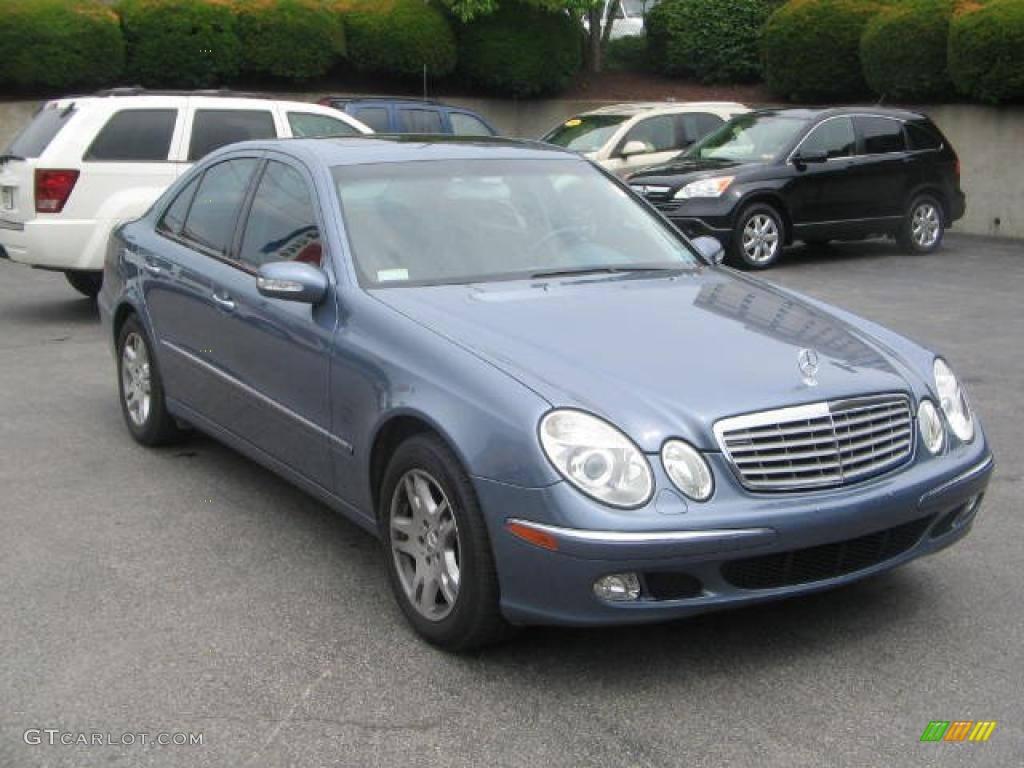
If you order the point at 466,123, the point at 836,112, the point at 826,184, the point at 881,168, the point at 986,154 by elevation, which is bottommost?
the point at 986,154

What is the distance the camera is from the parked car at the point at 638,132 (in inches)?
640

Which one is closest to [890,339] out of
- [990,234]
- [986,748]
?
[986,748]

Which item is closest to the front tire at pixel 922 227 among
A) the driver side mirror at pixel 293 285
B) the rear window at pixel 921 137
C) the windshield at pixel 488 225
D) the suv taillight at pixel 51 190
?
the rear window at pixel 921 137

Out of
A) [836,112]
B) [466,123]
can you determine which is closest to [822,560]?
[836,112]

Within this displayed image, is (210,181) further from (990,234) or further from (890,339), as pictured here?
(990,234)

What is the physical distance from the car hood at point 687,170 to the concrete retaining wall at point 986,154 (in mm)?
5443

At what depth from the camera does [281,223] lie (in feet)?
17.9

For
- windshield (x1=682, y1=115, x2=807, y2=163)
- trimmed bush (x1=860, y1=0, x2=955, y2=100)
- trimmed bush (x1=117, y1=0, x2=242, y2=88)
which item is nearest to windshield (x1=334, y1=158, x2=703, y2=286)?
windshield (x1=682, y1=115, x2=807, y2=163)

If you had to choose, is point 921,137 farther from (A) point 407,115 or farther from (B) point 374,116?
(B) point 374,116

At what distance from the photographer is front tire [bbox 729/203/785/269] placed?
543 inches

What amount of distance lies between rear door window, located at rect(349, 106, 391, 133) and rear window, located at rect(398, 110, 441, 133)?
0.17m

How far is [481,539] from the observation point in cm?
394

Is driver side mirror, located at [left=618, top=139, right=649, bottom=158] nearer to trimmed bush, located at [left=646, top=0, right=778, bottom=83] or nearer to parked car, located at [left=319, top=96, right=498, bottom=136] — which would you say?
parked car, located at [left=319, top=96, right=498, bottom=136]

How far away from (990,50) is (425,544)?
585 inches
